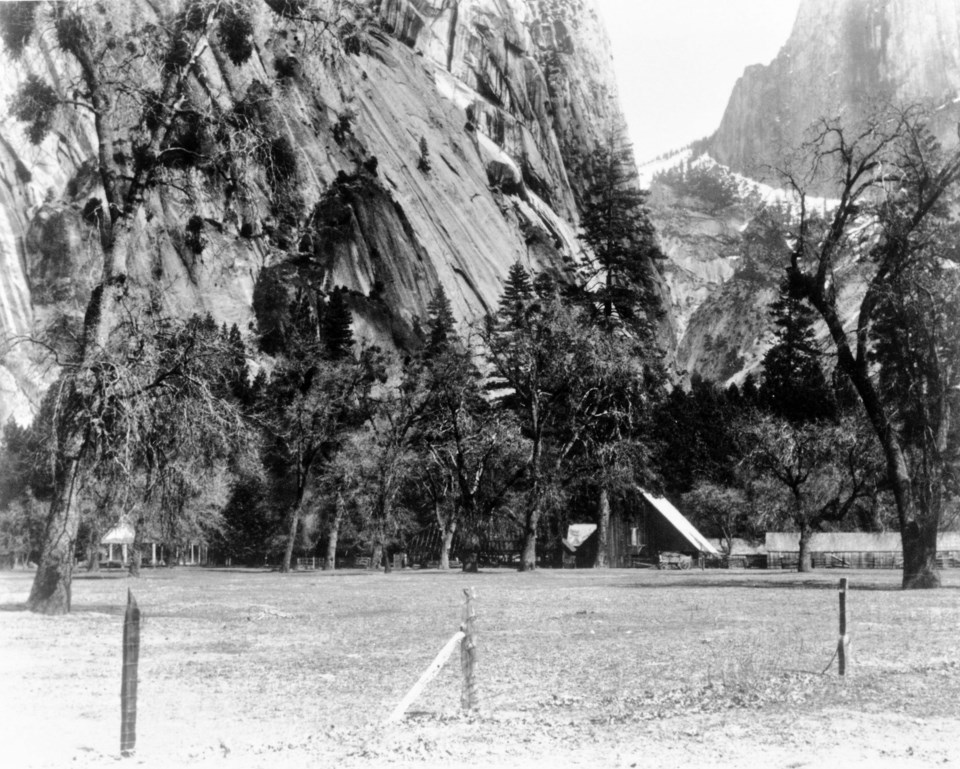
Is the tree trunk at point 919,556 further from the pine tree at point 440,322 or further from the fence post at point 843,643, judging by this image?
the pine tree at point 440,322

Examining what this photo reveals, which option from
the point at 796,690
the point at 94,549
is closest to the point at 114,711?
the point at 796,690

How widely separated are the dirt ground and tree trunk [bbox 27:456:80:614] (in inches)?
19.8

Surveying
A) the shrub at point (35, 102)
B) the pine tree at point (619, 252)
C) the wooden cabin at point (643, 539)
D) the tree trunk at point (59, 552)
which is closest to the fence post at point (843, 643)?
the tree trunk at point (59, 552)

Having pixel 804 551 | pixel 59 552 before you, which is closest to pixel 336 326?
pixel 804 551

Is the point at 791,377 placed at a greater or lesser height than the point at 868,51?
lesser

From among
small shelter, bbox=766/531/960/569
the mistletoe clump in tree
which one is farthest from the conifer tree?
the mistletoe clump in tree

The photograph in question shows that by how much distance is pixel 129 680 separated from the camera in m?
8.02

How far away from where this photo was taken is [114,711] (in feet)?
32.9

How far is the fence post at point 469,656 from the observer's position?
10195 mm

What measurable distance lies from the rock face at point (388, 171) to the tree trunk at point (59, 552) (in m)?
2.61

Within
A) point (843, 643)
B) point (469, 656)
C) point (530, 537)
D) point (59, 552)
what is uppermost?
point (59, 552)

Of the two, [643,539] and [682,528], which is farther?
[643,539]

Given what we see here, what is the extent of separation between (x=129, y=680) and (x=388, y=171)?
309 ft

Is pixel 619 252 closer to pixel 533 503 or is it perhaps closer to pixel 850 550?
pixel 533 503
